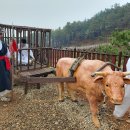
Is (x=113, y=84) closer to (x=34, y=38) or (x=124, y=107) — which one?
(x=124, y=107)

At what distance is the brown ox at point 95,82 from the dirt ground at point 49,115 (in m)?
0.39

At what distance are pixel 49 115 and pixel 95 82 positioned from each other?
6.55ft

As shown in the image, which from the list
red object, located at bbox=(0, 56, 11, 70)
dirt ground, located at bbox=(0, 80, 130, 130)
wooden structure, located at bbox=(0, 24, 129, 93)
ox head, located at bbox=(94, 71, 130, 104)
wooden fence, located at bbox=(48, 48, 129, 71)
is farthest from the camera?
wooden structure, located at bbox=(0, 24, 129, 93)

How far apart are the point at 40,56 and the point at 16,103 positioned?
2.06 metres

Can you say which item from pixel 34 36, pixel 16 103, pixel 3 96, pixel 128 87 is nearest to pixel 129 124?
pixel 128 87

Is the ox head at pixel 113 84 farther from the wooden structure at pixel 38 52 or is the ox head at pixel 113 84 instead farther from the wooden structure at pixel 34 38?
the wooden structure at pixel 34 38

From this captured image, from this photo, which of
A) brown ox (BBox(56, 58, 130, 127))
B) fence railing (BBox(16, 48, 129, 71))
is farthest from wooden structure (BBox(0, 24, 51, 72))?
brown ox (BBox(56, 58, 130, 127))

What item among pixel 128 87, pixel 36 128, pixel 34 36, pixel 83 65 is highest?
pixel 34 36

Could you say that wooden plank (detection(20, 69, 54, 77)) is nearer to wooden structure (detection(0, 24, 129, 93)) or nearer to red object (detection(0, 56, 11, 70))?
wooden structure (detection(0, 24, 129, 93))

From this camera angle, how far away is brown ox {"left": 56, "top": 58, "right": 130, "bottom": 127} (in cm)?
377

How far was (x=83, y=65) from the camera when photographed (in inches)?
207

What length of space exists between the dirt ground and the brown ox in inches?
15.5

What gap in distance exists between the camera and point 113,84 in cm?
379

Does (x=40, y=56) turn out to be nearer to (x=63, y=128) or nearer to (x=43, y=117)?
(x=43, y=117)
